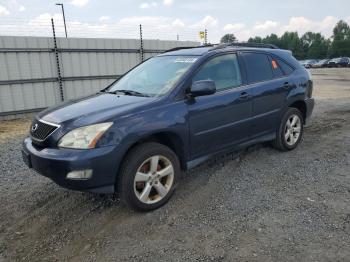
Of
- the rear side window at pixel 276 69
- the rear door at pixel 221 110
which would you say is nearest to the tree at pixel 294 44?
the rear side window at pixel 276 69

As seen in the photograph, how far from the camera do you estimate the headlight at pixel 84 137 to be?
338 cm

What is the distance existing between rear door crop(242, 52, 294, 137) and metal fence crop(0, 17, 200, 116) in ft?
22.8

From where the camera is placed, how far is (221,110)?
440cm

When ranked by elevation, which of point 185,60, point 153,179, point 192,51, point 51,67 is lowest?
point 153,179

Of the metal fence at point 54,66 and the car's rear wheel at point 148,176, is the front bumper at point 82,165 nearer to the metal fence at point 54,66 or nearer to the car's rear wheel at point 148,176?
the car's rear wheel at point 148,176

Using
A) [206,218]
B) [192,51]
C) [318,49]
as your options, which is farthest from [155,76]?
[318,49]

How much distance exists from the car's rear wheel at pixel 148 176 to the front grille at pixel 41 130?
85 centimetres

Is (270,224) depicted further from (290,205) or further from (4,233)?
(4,233)

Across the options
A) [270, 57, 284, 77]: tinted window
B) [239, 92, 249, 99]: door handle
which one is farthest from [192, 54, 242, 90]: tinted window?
[270, 57, 284, 77]: tinted window

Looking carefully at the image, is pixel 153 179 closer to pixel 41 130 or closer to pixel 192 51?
→ pixel 41 130

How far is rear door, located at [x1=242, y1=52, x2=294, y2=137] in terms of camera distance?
A: 496cm

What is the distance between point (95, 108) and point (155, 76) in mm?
1075

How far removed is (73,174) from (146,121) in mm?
913

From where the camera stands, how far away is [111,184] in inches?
139
